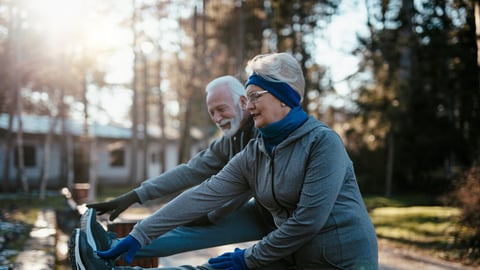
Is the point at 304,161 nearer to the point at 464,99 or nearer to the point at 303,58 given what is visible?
the point at 303,58

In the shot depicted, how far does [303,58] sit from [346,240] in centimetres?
2045

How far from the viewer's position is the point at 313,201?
7.01ft

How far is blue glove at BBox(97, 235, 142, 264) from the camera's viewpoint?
2348mm

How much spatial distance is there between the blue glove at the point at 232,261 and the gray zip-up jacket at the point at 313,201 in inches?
1.2

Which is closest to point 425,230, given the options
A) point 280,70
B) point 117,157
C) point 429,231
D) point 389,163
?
point 429,231

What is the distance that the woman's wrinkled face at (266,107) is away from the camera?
2299 mm

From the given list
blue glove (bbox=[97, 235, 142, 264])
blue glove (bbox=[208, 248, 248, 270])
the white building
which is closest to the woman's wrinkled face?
blue glove (bbox=[208, 248, 248, 270])

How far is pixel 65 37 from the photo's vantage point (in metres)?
20.7

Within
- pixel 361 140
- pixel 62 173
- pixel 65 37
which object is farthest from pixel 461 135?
pixel 62 173

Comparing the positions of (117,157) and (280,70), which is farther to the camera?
(117,157)

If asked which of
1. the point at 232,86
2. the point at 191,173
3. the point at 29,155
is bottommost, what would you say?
the point at 29,155

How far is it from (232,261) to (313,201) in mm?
462

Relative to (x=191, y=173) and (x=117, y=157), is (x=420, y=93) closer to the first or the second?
(x=117, y=157)

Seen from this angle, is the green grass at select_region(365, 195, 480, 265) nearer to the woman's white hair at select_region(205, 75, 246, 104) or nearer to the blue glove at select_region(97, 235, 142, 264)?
the woman's white hair at select_region(205, 75, 246, 104)
